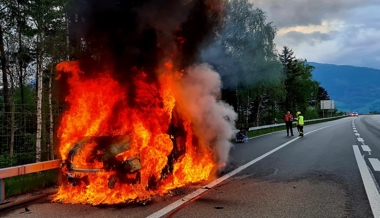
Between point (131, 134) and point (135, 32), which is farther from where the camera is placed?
point (135, 32)

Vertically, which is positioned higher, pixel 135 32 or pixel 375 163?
pixel 135 32

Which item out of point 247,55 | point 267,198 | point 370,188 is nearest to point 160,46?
point 267,198

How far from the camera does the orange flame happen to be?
527cm

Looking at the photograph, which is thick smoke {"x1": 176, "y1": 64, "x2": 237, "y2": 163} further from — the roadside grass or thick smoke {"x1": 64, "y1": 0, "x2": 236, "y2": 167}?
the roadside grass

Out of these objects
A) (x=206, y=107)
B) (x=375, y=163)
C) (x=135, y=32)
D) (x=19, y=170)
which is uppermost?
(x=135, y=32)

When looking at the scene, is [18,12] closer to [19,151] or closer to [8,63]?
[8,63]

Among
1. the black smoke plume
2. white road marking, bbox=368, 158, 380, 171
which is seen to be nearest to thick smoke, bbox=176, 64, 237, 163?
the black smoke plume

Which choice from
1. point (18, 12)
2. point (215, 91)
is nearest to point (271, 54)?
point (18, 12)

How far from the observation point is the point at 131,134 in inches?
231

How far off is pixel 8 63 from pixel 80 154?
18.0 metres

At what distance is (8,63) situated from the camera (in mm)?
19922

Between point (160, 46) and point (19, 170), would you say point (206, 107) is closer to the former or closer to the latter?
point (160, 46)

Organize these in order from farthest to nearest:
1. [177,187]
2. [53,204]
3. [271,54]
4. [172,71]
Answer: [271,54] < [172,71] < [177,187] < [53,204]

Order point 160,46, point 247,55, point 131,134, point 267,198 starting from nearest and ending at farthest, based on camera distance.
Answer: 1. point 267,198
2. point 131,134
3. point 160,46
4. point 247,55
